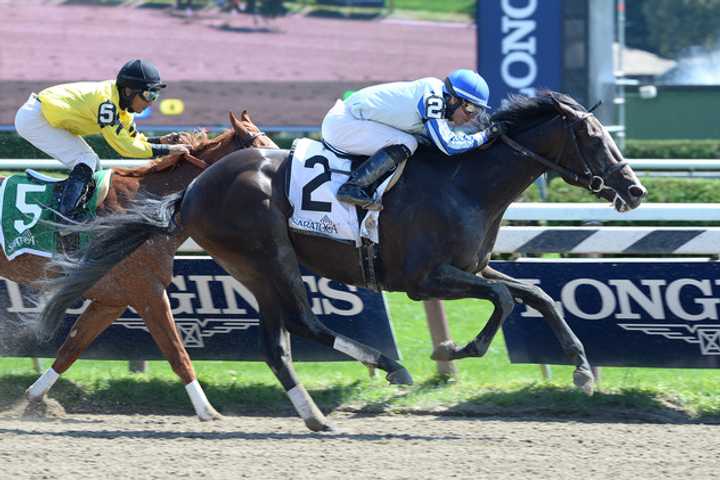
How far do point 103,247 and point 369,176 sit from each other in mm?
1330

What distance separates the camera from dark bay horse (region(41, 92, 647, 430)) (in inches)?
217

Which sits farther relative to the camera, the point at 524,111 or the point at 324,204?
the point at 524,111

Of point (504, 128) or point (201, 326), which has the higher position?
point (504, 128)

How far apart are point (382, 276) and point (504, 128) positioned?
89 cm

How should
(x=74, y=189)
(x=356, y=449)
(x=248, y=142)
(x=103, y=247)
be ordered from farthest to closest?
1. (x=248, y=142)
2. (x=74, y=189)
3. (x=103, y=247)
4. (x=356, y=449)

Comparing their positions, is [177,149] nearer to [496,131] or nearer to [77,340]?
[77,340]

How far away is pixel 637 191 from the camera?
5469 millimetres

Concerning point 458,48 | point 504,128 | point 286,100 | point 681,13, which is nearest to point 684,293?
point 504,128

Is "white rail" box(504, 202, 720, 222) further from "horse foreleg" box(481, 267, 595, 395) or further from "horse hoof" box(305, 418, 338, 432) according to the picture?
"horse hoof" box(305, 418, 338, 432)

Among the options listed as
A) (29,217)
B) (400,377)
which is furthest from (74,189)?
(400,377)

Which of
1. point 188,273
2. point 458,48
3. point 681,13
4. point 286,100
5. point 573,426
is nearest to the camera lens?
point 573,426

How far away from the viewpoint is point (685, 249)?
20.1 ft

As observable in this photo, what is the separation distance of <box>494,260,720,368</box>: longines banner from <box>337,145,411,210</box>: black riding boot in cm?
99

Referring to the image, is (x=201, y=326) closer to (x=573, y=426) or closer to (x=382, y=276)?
(x=382, y=276)
